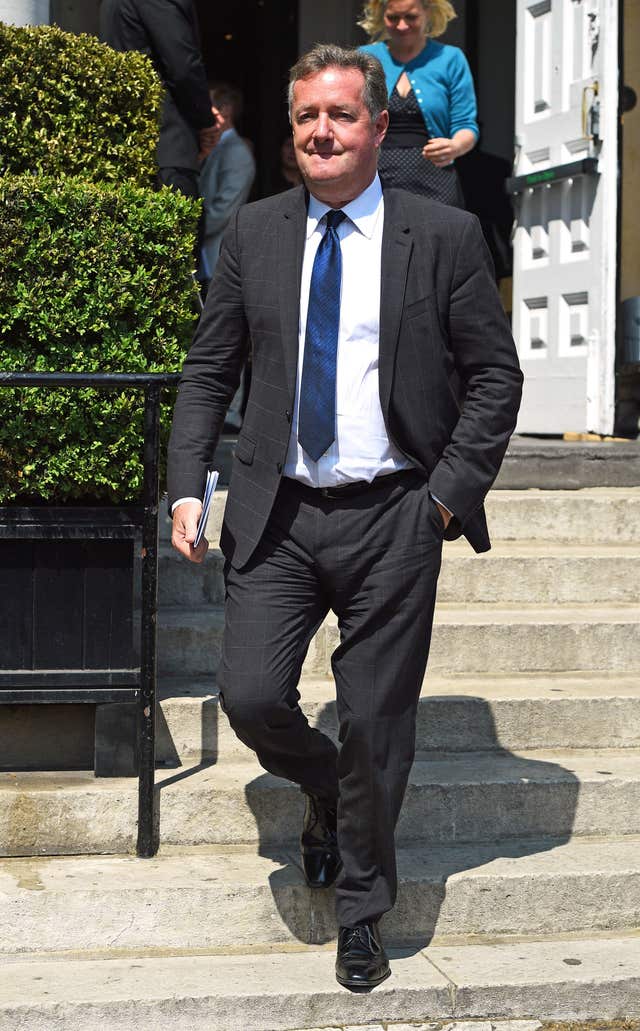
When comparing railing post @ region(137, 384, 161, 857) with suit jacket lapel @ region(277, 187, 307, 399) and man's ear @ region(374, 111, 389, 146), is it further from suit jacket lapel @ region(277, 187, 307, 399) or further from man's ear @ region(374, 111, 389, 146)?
man's ear @ region(374, 111, 389, 146)

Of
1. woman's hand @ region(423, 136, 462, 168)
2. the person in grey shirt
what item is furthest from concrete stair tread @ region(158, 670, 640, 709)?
the person in grey shirt

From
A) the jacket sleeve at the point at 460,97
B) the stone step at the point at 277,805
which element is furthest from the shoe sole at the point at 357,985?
the jacket sleeve at the point at 460,97

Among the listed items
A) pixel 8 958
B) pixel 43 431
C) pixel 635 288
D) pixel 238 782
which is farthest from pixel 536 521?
pixel 635 288

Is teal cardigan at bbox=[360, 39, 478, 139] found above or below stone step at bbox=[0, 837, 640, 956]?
above

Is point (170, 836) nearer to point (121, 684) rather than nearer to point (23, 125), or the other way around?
point (121, 684)

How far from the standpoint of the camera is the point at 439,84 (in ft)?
20.2

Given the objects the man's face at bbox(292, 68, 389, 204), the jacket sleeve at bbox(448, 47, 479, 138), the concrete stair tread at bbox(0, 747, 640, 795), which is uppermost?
the jacket sleeve at bbox(448, 47, 479, 138)

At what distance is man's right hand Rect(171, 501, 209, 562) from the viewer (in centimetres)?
341

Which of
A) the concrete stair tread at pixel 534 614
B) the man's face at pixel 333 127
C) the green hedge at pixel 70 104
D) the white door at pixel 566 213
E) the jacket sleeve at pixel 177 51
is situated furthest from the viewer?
the white door at pixel 566 213

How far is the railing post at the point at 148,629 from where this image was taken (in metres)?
3.93

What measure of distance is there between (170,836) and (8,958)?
60 cm

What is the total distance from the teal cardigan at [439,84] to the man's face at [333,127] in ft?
9.27

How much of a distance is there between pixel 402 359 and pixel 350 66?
0.70 meters

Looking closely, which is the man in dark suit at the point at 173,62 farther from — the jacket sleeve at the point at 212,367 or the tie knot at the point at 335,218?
the tie knot at the point at 335,218
